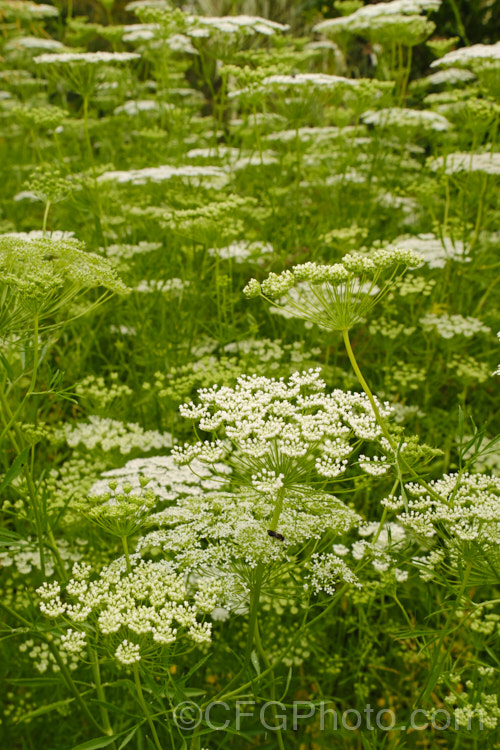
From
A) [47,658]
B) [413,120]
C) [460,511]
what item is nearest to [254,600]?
[460,511]

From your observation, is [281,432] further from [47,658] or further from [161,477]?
[47,658]

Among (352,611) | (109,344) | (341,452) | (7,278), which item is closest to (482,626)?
(352,611)

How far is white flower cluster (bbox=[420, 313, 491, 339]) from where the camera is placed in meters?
4.52

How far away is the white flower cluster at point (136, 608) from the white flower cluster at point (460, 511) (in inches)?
32.1

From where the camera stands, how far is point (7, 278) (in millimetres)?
2334

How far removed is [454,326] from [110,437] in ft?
8.14

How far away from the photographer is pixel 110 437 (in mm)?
3975

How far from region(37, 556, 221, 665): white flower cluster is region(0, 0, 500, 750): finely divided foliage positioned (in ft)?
0.04

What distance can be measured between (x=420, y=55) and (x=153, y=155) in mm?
6365

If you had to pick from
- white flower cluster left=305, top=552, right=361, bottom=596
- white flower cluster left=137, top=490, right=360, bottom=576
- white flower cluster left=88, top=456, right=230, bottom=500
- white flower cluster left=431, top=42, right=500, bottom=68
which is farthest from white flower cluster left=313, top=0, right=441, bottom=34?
white flower cluster left=305, top=552, right=361, bottom=596

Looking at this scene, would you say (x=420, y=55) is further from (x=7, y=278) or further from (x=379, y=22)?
(x=7, y=278)

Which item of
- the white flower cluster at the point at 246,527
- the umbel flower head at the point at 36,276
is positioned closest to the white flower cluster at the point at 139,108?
the umbel flower head at the point at 36,276

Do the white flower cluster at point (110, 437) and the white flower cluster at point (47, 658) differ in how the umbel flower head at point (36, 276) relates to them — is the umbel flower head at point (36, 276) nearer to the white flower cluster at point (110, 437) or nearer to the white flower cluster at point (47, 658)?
the white flower cluster at point (110, 437)

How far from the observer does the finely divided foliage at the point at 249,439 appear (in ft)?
7.71
